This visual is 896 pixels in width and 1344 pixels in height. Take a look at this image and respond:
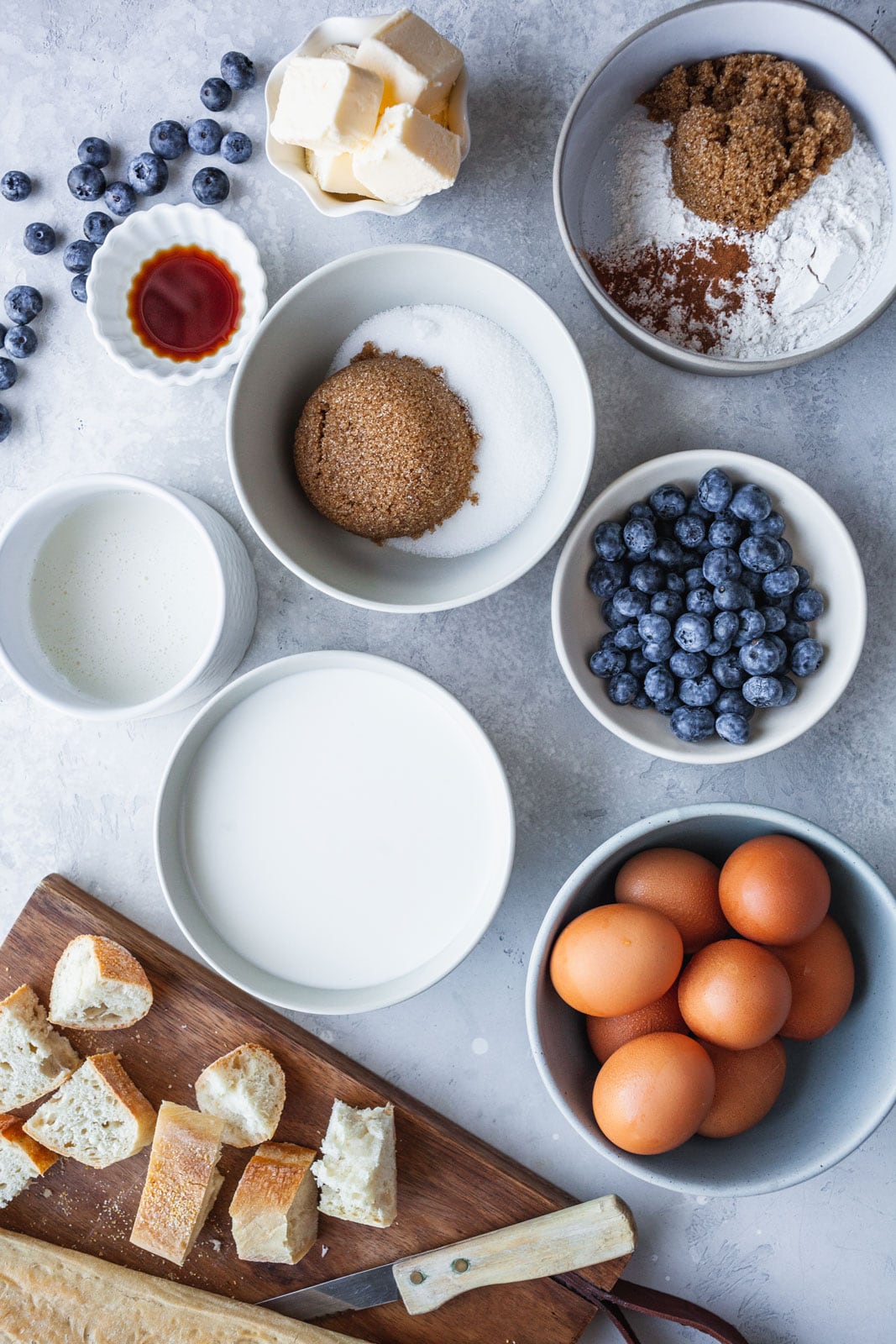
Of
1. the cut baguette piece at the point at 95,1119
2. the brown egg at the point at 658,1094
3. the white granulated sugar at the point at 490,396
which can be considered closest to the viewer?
the brown egg at the point at 658,1094

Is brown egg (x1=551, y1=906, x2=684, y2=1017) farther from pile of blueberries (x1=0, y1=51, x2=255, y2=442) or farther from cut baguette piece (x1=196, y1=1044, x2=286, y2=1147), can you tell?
pile of blueberries (x1=0, y1=51, x2=255, y2=442)

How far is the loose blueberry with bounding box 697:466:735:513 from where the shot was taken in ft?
3.13

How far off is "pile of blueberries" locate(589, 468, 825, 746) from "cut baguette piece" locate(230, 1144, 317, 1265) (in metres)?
0.62

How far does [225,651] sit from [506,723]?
32 centimetres

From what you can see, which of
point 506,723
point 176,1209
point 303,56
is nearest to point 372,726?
point 506,723

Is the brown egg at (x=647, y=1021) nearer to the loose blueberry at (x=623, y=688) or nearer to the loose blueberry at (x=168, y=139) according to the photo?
the loose blueberry at (x=623, y=688)

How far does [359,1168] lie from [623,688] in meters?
0.57

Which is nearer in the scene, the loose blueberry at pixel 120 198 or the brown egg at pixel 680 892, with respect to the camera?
the brown egg at pixel 680 892

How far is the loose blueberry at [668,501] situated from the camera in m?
0.97

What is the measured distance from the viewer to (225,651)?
104 cm

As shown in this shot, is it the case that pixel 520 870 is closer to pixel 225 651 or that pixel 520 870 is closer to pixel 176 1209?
pixel 225 651

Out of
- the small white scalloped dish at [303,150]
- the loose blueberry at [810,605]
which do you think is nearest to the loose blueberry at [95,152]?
the small white scalloped dish at [303,150]

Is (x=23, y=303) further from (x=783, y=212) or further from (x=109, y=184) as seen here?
(x=783, y=212)

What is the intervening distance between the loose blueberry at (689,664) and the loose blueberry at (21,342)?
80cm
